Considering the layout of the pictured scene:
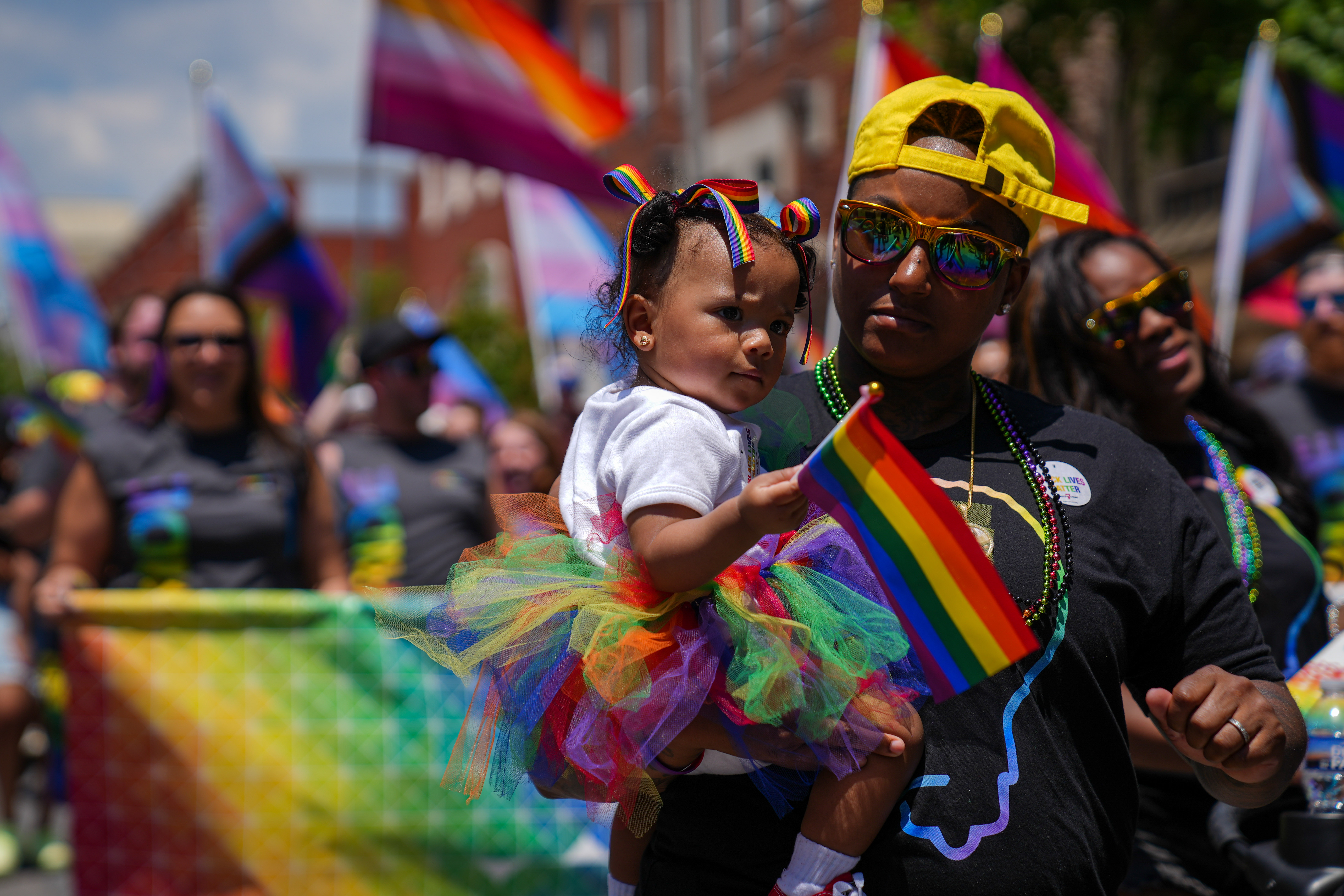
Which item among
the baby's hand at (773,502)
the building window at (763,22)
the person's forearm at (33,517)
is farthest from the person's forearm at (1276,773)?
the building window at (763,22)

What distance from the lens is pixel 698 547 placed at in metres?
1.76

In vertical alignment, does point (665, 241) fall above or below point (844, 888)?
above

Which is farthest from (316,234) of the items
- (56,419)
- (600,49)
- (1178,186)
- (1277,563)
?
(1277,563)

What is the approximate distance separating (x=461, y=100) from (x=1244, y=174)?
4663 millimetres

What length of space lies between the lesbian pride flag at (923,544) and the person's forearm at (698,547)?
11cm

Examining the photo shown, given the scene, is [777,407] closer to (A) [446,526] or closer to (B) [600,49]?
(A) [446,526]

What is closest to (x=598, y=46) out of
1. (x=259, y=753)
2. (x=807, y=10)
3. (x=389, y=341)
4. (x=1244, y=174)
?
(x=807, y=10)

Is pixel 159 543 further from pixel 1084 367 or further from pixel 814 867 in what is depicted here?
pixel 814 867

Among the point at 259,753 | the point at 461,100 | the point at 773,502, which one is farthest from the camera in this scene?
the point at 461,100

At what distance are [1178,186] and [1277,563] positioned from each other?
15.3m

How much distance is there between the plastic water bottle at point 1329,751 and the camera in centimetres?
266

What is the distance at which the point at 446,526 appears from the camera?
596 cm

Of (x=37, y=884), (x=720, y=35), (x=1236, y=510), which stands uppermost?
(x=720, y=35)

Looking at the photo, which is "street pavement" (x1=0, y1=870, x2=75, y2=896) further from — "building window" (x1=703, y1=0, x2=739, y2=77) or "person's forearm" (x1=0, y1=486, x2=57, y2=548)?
"building window" (x1=703, y1=0, x2=739, y2=77)
